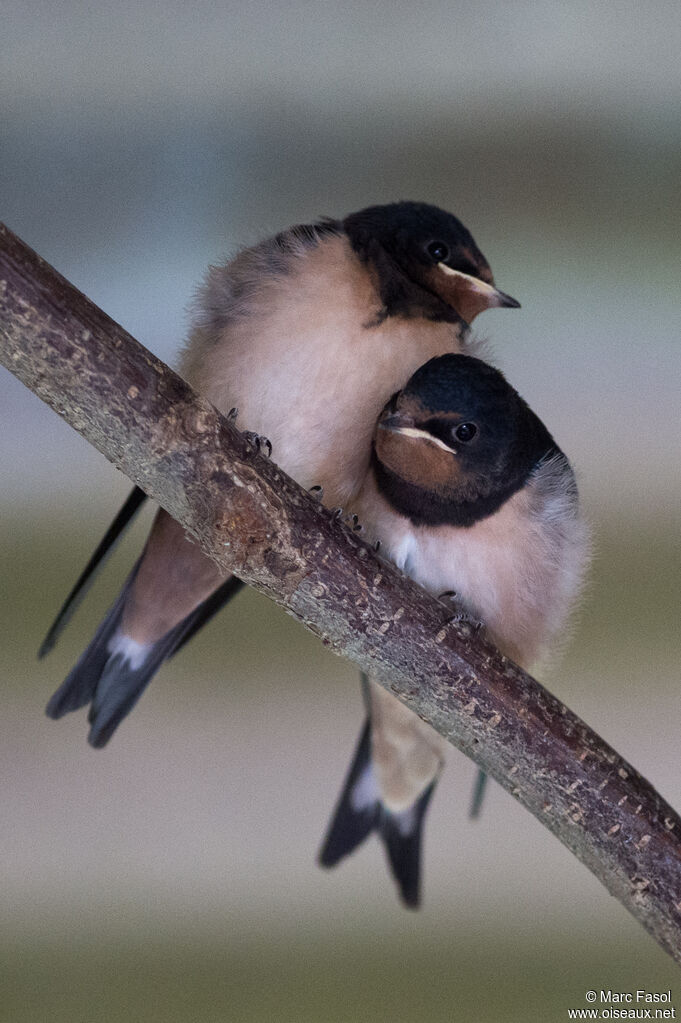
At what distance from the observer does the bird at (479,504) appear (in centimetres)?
123

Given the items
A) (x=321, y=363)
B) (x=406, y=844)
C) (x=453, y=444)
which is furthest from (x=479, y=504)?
(x=406, y=844)

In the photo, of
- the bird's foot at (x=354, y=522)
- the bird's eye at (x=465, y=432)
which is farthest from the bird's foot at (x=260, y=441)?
the bird's eye at (x=465, y=432)

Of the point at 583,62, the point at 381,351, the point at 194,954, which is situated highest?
the point at 583,62

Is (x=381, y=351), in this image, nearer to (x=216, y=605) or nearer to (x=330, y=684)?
(x=216, y=605)

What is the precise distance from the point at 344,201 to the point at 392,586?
113cm

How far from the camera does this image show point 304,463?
4.39ft

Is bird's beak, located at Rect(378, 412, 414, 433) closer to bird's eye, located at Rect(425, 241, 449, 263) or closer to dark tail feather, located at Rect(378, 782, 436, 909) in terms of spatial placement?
bird's eye, located at Rect(425, 241, 449, 263)

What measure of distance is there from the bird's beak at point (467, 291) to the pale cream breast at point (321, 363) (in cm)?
4

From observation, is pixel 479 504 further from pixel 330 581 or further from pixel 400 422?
pixel 330 581

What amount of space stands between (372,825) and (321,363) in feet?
2.76

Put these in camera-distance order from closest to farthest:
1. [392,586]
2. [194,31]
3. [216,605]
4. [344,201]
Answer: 1. [392,586]
2. [216,605]
3. [194,31]
4. [344,201]

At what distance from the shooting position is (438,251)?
53.4 inches

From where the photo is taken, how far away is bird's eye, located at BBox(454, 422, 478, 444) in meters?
1.25

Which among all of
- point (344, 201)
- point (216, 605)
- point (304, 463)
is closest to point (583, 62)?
point (344, 201)
